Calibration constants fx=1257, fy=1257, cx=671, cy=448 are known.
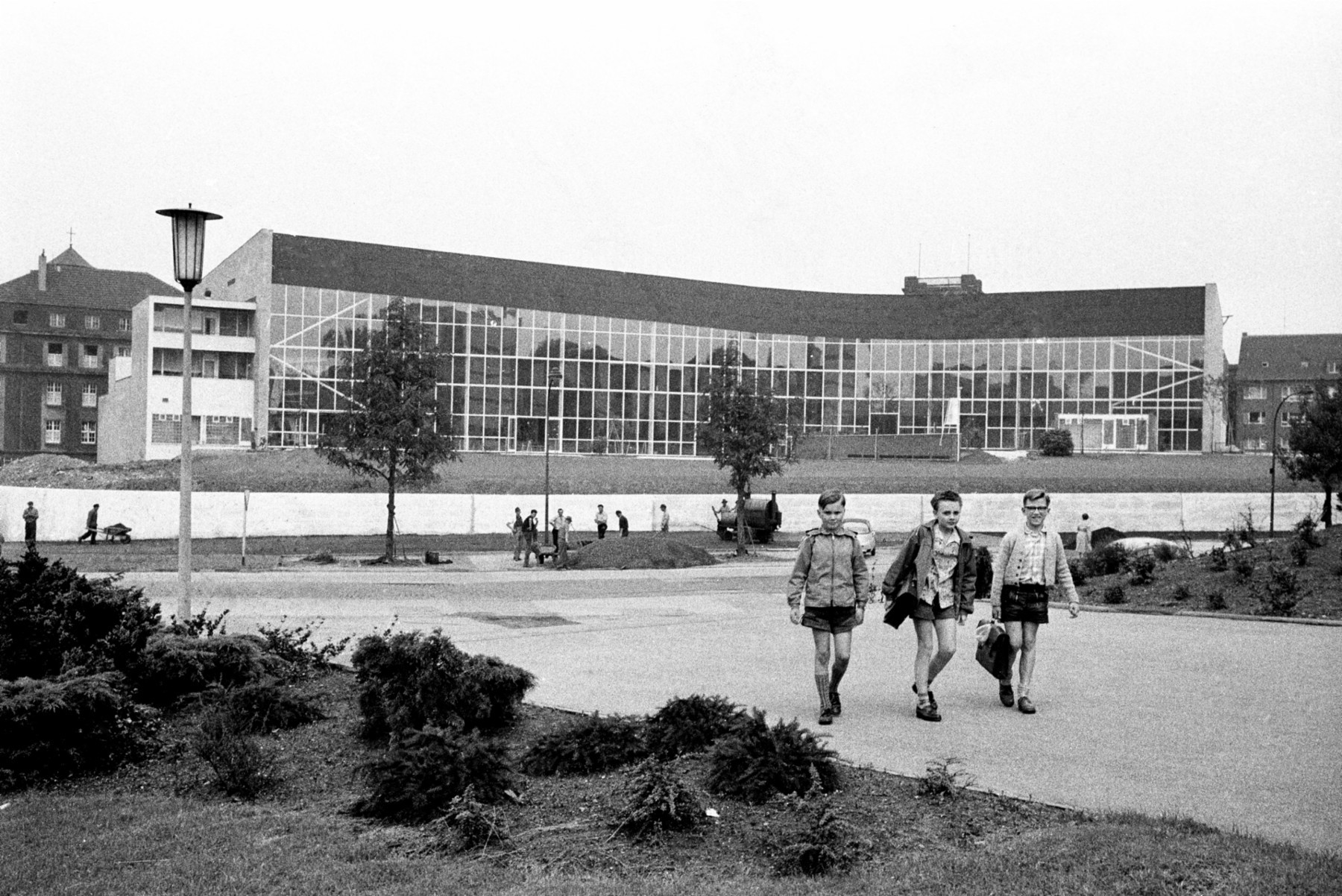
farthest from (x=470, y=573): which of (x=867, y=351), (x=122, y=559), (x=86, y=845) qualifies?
(x=867, y=351)

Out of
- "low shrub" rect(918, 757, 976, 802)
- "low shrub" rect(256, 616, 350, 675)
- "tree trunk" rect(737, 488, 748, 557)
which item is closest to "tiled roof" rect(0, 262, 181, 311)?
"tree trunk" rect(737, 488, 748, 557)

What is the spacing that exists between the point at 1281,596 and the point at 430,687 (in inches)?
538

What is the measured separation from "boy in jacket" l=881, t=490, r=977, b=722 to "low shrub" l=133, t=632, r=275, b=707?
4983mm

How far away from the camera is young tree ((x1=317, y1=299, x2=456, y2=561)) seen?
3691 cm

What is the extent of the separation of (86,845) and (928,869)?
3.92 metres

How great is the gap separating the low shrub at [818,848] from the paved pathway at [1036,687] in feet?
5.20

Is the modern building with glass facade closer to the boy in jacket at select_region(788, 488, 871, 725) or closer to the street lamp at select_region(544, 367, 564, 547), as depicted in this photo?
the street lamp at select_region(544, 367, 564, 547)

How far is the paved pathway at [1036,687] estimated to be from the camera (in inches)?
279

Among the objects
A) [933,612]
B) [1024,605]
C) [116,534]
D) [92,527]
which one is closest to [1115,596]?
[1024,605]

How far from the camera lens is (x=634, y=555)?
110 feet

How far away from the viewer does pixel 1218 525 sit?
2042 inches

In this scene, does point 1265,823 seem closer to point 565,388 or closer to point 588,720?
point 588,720

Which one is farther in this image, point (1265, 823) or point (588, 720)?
point (588, 720)

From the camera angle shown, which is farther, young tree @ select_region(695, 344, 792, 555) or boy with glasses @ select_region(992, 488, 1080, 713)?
young tree @ select_region(695, 344, 792, 555)
